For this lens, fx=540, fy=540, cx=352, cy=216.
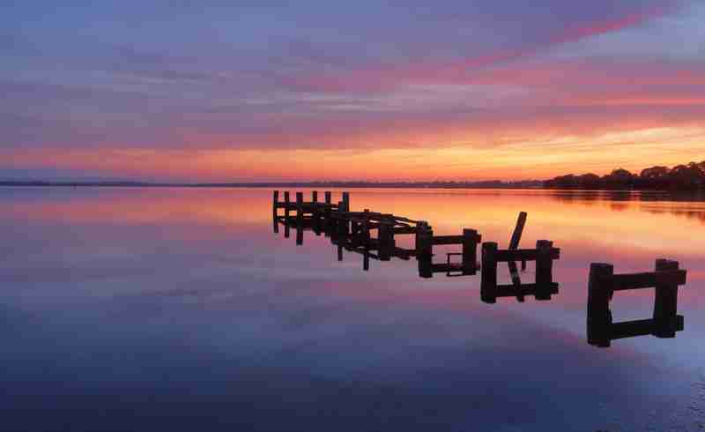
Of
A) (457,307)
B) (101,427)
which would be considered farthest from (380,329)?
(101,427)

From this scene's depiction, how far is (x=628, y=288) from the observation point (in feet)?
34.6

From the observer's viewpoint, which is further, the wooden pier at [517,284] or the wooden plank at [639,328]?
the wooden pier at [517,284]

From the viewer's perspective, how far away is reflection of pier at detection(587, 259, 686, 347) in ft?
34.6

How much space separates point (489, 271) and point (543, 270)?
1.61 metres

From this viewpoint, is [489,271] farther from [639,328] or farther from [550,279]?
[639,328]

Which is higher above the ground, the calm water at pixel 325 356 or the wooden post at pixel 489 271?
the wooden post at pixel 489 271

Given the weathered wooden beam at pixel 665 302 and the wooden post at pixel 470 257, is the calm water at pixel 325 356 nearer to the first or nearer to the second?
the weathered wooden beam at pixel 665 302

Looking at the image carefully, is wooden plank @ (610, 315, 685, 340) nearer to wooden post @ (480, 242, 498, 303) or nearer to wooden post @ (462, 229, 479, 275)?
wooden post @ (480, 242, 498, 303)

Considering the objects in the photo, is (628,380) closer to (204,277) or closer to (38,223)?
(204,277)

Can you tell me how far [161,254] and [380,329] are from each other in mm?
19862

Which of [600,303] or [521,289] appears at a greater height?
[600,303]

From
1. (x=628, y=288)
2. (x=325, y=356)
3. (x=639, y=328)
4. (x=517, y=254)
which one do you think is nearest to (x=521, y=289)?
(x=517, y=254)

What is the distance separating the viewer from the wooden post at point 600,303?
34.5 feet

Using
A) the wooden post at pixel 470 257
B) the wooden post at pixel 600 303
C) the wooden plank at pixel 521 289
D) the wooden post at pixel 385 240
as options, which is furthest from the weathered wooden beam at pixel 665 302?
the wooden post at pixel 385 240
